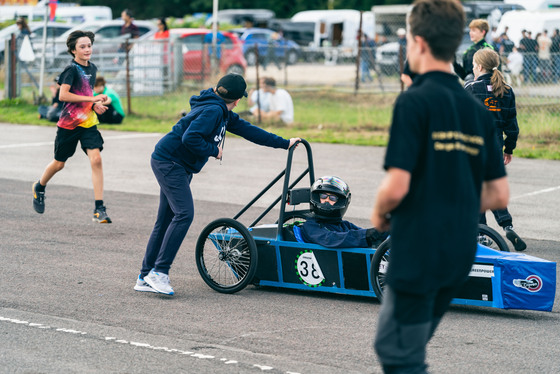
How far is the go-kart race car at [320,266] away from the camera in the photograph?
5832 mm

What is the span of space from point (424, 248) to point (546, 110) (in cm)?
1557

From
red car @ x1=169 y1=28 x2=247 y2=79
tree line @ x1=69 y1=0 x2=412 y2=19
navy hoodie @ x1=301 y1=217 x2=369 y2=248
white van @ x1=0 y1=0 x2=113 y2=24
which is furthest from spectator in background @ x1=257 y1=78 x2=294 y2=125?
tree line @ x1=69 y1=0 x2=412 y2=19

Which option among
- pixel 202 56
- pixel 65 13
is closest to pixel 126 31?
pixel 202 56

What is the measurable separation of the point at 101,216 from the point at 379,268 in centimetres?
410

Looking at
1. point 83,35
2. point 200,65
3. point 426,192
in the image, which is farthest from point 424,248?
point 200,65

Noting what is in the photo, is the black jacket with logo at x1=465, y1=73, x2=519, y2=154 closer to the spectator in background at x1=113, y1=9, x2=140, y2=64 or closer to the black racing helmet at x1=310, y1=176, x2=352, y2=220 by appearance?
the black racing helmet at x1=310, y1=176, x2=352, y2=220

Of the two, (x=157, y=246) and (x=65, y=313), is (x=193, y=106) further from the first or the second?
(x=65, y=313)

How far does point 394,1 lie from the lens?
56688mm

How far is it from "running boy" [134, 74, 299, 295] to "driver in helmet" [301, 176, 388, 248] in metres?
0.43

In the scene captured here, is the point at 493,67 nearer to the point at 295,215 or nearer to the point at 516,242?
the point at 516,242

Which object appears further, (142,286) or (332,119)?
(332,119)

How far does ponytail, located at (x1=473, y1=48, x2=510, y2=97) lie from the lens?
25.7ft

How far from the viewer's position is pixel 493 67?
25.9 ft

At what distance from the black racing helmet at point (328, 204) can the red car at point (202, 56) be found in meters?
13.9
